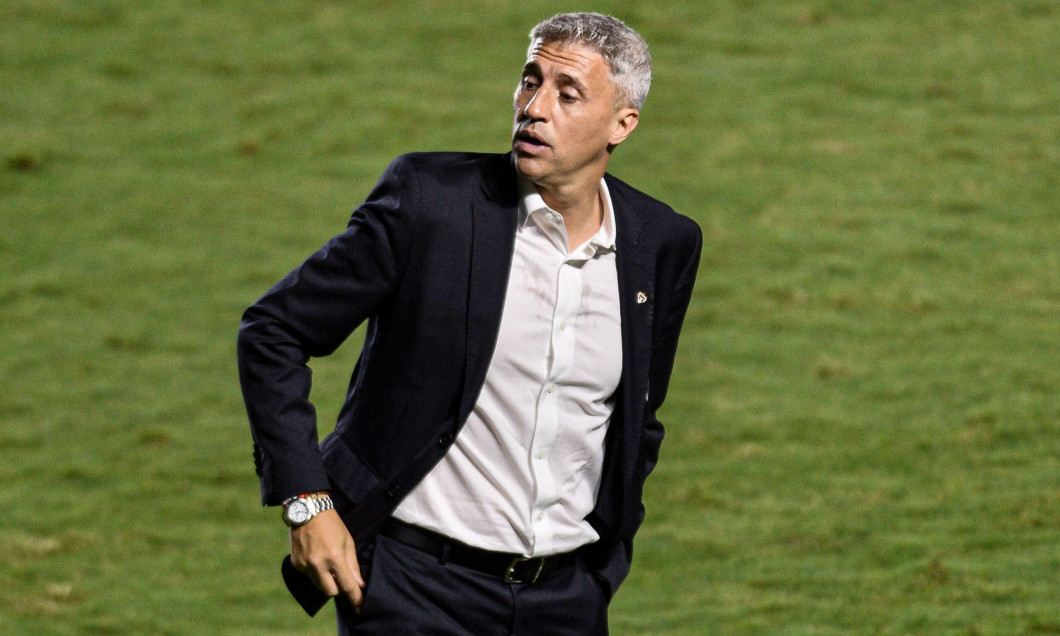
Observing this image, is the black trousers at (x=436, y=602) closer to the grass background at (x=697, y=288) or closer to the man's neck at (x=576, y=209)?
the man's neck at (x=576, y=209)

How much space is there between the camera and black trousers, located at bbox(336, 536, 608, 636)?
318 centimetres

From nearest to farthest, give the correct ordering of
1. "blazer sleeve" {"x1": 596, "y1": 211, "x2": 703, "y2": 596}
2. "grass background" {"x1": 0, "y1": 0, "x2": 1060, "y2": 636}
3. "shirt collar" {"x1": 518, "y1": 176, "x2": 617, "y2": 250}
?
"shirt collar" {"x1": 518, "y1": 176, "x2": 617, "y2": 250}, "blazer sleeve" {"x1": 596, "y1": 211, "x2": 703, "y2": 596}, "grass background" {"x1": 0, "y1": 0, "x2": 1060, "y2": 636}

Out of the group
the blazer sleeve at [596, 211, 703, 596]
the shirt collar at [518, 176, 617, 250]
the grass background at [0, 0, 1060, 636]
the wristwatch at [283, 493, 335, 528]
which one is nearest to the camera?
the wristwatch at [283, 493, 335, 528]

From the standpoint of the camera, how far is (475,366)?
314cm

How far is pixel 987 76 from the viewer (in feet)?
45.1

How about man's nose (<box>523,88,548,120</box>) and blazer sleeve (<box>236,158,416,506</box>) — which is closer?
blazer sleeve (<box>236,158,416,506</box>)

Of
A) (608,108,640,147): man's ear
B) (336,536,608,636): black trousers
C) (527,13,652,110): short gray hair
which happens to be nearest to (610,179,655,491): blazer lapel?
(608,108,640,147): man's ear

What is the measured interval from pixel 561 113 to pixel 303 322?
0.73 m

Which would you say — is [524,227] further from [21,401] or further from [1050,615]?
[21,401]

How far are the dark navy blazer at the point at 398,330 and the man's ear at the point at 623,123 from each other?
180mm

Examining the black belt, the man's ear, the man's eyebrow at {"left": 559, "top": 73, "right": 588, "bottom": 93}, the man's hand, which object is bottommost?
the black belt

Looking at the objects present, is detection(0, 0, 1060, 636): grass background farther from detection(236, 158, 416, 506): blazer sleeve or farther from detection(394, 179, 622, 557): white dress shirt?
detection(236, 158, 416, 506): blazer sleeve

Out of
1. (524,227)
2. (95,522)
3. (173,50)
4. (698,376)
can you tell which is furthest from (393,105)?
(524,227)

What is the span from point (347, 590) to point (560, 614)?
1.84 ft
